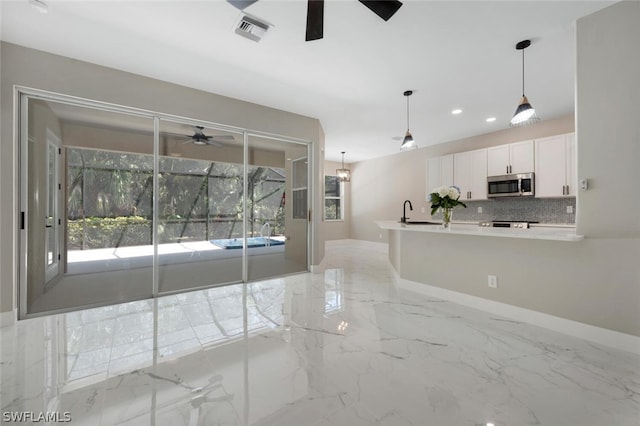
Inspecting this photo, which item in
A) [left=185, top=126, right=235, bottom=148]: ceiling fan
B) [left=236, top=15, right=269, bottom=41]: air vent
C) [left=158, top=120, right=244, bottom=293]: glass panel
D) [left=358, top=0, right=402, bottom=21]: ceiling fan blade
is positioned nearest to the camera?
[left=358, top=0, right=402, bottom=21]: ceiling fan blade

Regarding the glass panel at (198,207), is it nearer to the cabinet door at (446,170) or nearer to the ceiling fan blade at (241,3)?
the ceiling fan blade at (241,3)

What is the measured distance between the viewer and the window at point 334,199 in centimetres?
879

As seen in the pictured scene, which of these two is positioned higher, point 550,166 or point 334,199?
point 550,166

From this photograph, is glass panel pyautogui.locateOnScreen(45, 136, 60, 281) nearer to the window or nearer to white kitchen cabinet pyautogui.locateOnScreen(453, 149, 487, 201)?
the window

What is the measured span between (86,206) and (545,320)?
5399 millimetres

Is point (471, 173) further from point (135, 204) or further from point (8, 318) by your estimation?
point (8, 318)

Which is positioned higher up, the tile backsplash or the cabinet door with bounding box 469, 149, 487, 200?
the cabinet door with bounding box 469, 149, 487, 200

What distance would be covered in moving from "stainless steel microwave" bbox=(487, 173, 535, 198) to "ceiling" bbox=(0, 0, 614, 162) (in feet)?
4.00

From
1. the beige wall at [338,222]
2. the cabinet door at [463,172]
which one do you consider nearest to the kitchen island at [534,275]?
the cabinet door at [463,172]

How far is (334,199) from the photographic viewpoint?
8.92 metres

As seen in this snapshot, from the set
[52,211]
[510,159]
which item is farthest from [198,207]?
[510,159]

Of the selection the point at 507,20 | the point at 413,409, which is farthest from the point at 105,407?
the point at 507,20

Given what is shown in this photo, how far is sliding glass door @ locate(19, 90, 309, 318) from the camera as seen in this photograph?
9.82ft

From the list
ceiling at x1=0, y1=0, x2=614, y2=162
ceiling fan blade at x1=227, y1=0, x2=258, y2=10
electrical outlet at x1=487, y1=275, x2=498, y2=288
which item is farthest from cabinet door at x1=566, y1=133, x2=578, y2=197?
ceiling fan blade at x1=227, y1=0, x2=258, y2=10
